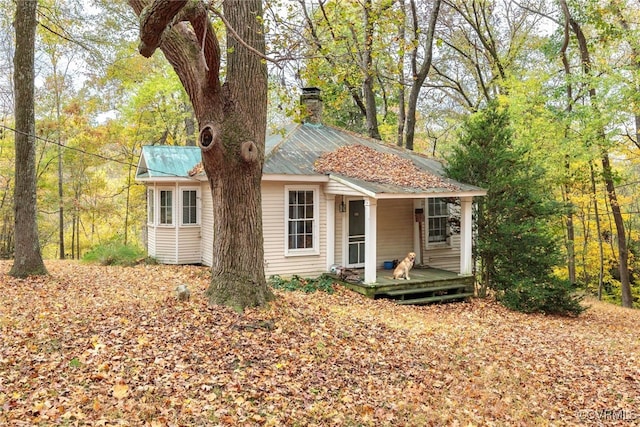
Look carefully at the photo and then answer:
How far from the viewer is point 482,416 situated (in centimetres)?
486

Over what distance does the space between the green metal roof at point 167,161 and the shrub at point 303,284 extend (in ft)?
16.4

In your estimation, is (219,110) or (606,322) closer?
(219,110)

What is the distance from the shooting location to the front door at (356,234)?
1244 cm

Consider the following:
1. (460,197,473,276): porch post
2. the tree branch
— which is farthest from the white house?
the tree branch

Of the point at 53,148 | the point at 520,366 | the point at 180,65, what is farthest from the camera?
the point at 53,148

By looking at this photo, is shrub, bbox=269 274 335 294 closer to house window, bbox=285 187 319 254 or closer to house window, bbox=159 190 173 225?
house window, bbox=285 187 319 254

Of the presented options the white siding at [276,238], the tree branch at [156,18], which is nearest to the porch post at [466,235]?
the white siding at [276,238]

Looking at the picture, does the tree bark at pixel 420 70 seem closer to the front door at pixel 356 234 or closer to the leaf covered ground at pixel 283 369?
the front door at pixel 356 234

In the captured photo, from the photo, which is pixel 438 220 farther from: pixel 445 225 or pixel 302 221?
pixel 302 221

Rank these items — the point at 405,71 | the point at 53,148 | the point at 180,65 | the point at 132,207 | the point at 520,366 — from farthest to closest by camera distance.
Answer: the point at 132,207, the point at 405,71, the point at 53,148, the point at 520,366, the point at 180,65

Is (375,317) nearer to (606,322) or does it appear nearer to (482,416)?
(482,416)

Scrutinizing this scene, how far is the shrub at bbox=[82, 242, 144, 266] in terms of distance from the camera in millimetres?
14188

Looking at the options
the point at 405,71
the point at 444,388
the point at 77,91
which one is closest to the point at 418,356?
the point at 444,388

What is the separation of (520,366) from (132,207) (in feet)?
73.0
